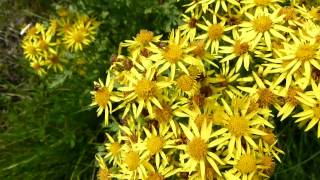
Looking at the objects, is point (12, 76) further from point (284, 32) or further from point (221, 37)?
point (284, 32)

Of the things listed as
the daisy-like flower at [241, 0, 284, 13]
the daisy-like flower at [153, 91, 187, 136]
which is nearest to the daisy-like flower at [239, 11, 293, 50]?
the daisy-like flower at [241, 0, 284, 13]

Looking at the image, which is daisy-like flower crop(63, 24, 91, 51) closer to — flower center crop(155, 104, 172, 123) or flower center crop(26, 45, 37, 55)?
flower center crop(26, 45, 37, 55)

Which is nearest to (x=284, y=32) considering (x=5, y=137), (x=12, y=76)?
(x=5, y=137)

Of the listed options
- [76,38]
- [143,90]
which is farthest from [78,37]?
[143,90]

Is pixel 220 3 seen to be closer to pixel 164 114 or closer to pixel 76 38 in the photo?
pixel 164 114

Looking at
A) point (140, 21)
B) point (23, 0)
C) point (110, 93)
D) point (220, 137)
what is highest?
point (23, 0)

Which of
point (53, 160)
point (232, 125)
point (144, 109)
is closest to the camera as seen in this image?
point (232, 125)

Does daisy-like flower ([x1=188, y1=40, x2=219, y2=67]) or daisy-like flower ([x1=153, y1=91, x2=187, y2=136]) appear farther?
daisy-like flower ([x1=188, y1=40, x2=219, y2=67])
